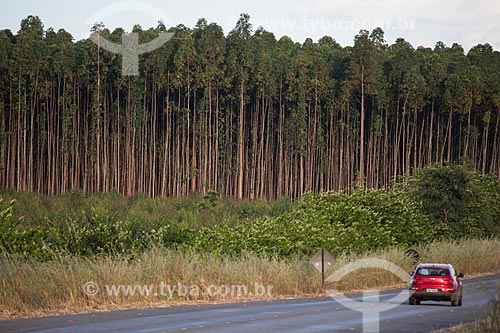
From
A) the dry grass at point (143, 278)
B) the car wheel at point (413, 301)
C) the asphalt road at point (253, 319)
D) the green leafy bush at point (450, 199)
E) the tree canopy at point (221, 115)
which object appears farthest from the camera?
the tree canopy at point (221, 115)

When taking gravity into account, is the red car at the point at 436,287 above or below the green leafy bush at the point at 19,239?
below

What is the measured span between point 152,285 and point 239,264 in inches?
187

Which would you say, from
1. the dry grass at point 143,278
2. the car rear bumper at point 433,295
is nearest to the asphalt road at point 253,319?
the car rear bumper at point 433,295

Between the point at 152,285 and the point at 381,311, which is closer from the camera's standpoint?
the point at 381,311

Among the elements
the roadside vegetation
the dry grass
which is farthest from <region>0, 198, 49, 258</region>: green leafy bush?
the dry grass

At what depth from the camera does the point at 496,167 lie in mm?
97000

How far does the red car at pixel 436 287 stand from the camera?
964 inches

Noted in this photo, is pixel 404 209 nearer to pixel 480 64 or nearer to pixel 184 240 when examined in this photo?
pixel 184 240

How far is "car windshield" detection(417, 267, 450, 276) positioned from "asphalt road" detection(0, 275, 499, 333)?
5.39ft

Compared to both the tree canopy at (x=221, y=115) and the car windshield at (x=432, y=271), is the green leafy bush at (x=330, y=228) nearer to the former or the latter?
the car windshield at (x=432, y=271)

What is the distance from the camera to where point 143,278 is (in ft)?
75.8

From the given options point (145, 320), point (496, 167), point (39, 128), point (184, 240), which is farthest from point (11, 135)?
point (145, 320)

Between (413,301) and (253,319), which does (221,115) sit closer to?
(413,301)

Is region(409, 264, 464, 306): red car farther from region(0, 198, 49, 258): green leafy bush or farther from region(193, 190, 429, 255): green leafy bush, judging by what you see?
region(0, 198, 49, 258): green leafy bush
